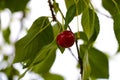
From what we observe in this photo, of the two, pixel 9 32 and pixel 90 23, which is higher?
pixel 90 23

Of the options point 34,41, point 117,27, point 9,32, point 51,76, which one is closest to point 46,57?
point 34,41

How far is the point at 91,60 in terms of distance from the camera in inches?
72.3

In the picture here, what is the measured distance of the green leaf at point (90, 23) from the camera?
1350 millimetres

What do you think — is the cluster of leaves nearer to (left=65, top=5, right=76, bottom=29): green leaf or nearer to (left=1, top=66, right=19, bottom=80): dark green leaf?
(left=1, top=66, right=19, bottom=80): dark green leaf

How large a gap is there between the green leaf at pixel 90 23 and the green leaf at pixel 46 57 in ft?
0.58

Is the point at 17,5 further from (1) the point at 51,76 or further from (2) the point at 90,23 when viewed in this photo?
(2) the point at 90,23

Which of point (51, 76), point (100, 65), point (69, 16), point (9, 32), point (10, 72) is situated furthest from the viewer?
point (9, 32)

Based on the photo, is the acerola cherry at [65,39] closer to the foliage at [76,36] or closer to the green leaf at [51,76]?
the foliage at [76,36]

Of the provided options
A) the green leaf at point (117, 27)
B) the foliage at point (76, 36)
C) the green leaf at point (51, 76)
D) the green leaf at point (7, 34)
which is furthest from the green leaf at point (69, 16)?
the green leaf at point (7, 34)

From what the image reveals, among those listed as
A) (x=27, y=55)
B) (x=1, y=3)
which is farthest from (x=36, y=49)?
(x=1, y=3)

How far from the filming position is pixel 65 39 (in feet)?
4.58

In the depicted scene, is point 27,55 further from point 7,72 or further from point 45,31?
point 7,72

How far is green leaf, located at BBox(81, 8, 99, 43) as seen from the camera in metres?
1.35

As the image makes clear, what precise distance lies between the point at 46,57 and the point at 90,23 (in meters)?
0.26
